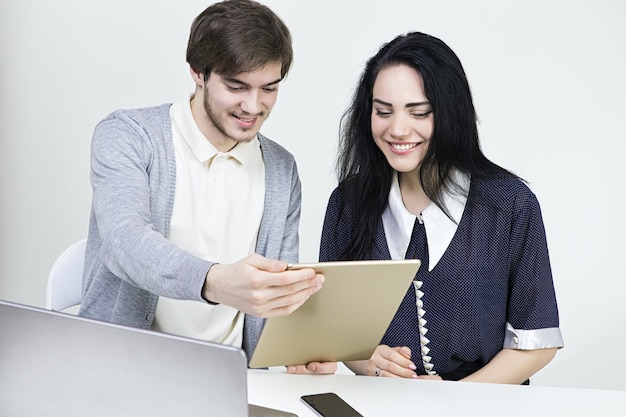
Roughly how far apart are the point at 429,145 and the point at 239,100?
0.46 m

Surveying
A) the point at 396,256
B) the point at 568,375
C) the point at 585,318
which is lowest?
the point at 568,375

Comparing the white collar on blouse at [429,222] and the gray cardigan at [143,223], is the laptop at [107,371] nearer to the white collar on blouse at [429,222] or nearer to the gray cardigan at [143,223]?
the gray cardigan at [143,223]

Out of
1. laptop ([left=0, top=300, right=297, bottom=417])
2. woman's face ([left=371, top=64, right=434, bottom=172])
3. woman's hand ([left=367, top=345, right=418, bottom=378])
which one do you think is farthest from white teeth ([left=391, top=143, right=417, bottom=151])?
laptop ([left=0, top=300, right=297, bottom=417])

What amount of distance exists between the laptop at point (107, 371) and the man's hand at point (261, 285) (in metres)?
0.31

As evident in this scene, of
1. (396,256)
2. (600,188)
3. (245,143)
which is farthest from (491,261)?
(600,188)

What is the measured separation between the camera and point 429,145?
194 cm

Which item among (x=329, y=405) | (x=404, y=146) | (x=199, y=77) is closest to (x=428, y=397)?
(x=329, y=405)

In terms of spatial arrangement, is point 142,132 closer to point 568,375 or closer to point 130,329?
point 130,329

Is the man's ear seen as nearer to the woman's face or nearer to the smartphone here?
the woman's face

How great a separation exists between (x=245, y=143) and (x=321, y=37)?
129 cm

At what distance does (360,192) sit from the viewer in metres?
2.06

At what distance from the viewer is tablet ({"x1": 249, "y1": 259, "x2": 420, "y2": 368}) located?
4.72ft

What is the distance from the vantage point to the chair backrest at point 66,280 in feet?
6.51

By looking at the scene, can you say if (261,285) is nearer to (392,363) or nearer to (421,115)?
(392,363)
